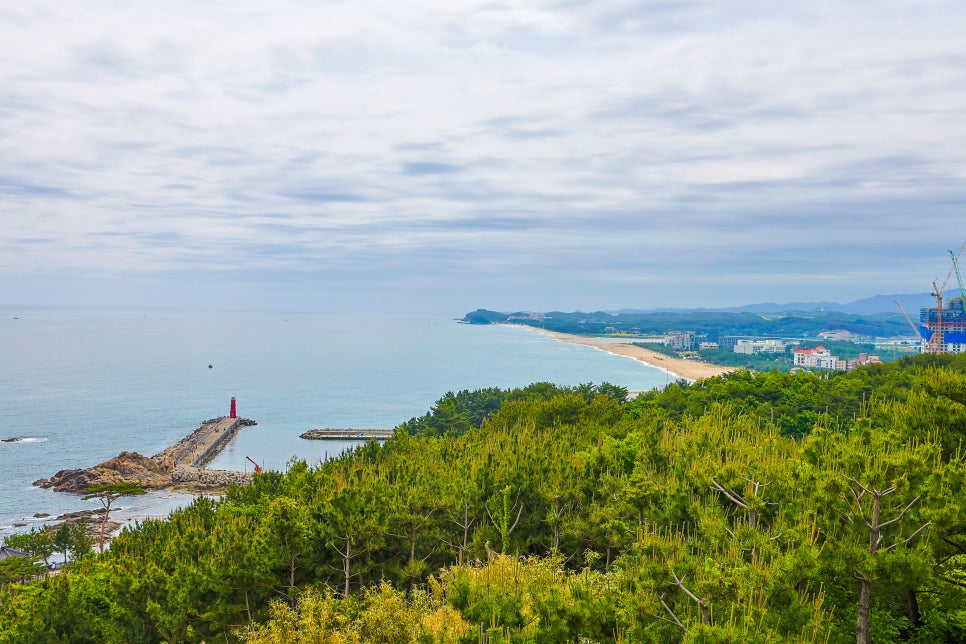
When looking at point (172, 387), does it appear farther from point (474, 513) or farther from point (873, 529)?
point (873, 529)

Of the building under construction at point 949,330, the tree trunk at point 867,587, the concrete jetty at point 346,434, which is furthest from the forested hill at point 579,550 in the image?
the building under construction at point 949,330

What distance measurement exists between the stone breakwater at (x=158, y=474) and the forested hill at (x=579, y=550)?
23.7 meters

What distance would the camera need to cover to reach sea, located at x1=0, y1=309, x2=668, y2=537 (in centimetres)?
5100

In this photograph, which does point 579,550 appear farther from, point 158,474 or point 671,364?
point 671,364

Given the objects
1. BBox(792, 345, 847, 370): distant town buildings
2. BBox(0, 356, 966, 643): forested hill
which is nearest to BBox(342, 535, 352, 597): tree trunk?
BBox(0, 356, 966, 643): forested hill

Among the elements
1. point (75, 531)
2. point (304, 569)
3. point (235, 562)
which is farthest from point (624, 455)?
point (75, 531)

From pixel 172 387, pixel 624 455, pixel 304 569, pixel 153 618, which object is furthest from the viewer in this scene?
pixel 172 387

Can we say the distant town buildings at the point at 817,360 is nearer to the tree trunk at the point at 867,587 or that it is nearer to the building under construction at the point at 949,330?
the building under construction at the point at 949,330

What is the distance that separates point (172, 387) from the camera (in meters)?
93.9

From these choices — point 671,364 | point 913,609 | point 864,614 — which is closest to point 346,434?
point 913,609

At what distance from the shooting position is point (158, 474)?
46594mm

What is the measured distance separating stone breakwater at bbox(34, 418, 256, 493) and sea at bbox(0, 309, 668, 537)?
1149mm

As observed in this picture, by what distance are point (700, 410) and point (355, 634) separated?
29.2m

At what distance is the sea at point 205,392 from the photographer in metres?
51.0
